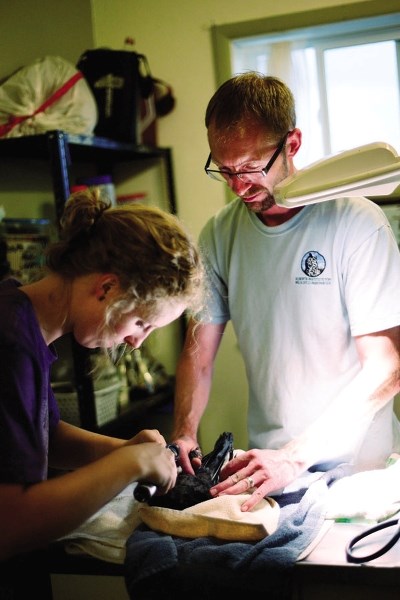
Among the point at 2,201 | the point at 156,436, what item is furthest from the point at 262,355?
the point at 2,201

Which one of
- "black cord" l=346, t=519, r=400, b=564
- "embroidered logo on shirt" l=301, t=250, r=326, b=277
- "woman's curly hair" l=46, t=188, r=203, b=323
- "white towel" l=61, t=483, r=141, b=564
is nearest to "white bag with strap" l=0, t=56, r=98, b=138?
"embroidered logo on shirt" l=301, t=250, r=326, b=277

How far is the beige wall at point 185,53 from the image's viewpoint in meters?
2.78

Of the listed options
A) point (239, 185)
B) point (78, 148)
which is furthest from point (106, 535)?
point (78, 148)

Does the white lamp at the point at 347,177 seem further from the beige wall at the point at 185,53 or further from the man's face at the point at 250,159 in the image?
the beige wall at the point at 185,53

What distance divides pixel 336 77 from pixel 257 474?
6.58 ft

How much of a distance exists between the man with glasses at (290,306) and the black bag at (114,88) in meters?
0.94

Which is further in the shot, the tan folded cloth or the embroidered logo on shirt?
the embroidered logo on shirt

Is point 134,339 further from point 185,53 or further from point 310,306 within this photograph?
point 185,53

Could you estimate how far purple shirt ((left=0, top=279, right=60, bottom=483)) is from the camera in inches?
40.1

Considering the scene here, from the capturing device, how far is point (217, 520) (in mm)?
1221

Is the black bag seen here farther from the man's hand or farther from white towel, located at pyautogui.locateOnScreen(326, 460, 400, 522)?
white towel, located at pyautogui.locateOnScreen(326, 460, 400, 522)

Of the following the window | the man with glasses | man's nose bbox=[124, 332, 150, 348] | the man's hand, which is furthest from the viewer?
the window

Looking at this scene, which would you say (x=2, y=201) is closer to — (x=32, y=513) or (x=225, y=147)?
(x=225, y=147)

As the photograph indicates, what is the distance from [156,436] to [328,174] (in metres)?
0.63
